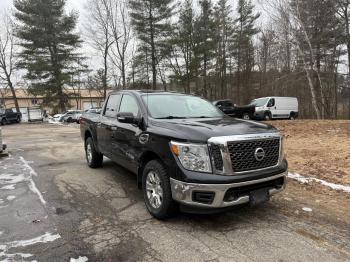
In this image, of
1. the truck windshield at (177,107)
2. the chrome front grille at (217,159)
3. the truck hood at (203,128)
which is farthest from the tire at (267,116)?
the chrome front grille at (217,159)

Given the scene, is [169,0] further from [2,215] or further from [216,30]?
[2,215]

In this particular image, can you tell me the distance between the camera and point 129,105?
5742mm

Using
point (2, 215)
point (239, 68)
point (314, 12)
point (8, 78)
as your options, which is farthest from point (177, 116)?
point (8, 78)

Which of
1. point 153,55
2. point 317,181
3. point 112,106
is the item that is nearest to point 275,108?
point 153,55

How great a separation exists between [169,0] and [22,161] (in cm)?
2714

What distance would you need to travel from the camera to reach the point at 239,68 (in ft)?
119

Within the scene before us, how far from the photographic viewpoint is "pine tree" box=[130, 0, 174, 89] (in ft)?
104

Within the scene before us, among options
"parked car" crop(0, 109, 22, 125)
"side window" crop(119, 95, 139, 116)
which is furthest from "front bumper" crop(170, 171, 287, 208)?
"parked car" crop(0, 109, 22, 125)

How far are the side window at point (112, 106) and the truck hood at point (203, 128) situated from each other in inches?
71.2

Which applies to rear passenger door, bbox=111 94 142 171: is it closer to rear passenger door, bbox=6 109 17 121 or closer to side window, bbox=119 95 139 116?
side window, bbox=119 95 139 116

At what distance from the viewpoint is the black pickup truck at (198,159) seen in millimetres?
3832

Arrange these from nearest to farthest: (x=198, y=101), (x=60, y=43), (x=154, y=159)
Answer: (x=154, y=159) < (x=198, y=101) < (x=60, y=43)

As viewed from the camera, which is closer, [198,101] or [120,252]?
[120,252]

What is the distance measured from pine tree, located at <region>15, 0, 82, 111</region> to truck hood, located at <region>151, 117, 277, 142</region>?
37495 millimetres
